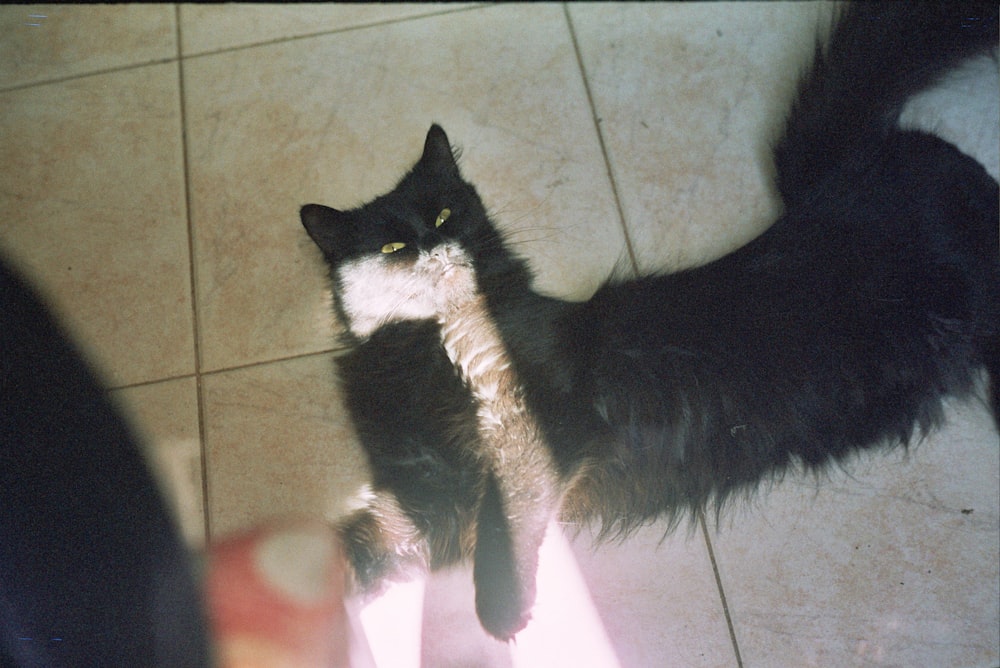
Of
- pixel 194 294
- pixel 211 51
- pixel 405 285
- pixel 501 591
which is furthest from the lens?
pixel 211 51

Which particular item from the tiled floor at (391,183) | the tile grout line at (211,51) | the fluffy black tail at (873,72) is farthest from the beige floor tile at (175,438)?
the fluffy black tail at (873,72)

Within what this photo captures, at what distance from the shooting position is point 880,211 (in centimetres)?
119

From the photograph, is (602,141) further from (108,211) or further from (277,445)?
(108,211)

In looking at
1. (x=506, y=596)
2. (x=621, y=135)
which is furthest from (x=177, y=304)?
(x=621, y=135)

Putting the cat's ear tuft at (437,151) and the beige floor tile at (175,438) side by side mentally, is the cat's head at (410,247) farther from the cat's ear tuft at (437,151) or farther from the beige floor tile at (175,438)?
the beige floor tile at (175,438)

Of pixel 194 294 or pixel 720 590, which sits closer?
pixel 720 590

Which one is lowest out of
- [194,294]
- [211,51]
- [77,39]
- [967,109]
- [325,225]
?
[967,109]

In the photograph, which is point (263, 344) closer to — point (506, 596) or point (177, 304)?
point (177, 304)

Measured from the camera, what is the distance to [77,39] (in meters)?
1.58

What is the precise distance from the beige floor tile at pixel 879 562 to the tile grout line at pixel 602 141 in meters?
0.60

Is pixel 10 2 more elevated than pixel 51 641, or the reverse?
pixel 10 2

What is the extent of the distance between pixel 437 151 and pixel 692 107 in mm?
648

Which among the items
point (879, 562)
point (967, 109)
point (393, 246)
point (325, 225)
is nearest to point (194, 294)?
point (325, 225)

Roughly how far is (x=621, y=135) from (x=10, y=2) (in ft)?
5.31
